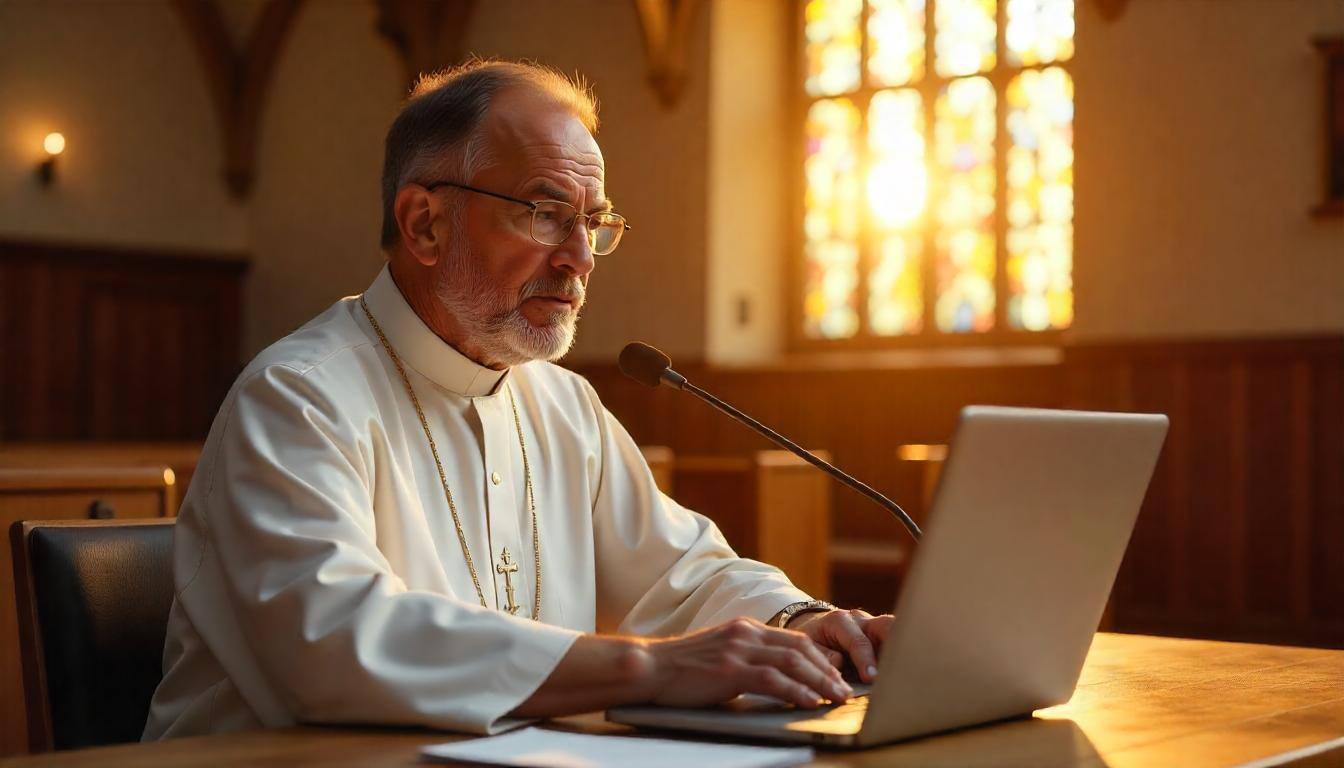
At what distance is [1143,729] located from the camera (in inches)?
58.7

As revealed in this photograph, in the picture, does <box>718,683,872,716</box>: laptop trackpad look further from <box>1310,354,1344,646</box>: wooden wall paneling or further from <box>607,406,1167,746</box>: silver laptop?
<box>1310,354,1344,646</box>: wooden wall paneling

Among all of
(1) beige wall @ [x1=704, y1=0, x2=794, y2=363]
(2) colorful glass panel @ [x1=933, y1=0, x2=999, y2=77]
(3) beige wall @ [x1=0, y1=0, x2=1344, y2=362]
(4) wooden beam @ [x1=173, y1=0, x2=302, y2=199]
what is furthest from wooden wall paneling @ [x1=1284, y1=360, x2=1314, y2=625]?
(4) wooden beam @ [x1=173, y1=0, x2=302, y2=199]

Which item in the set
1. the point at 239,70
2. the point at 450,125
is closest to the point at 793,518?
the point at 450,125

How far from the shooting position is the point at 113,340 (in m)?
9.96

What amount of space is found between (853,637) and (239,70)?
373 inches

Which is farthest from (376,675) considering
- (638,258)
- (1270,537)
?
(638,258)

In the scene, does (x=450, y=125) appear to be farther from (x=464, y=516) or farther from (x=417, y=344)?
(x=464, y=516)

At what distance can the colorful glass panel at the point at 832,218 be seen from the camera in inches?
331

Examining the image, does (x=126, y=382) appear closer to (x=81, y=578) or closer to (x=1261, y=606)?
(x=1261, y=606)

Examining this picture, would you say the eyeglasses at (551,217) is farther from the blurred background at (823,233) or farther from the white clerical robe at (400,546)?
the blurred background at (823,233)

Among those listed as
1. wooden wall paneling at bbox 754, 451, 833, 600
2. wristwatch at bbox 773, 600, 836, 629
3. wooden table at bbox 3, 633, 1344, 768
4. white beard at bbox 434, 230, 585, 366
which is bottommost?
wooden wall paneling at bbox 754, 451, 833, 600

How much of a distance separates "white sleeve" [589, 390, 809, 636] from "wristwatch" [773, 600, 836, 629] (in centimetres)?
8

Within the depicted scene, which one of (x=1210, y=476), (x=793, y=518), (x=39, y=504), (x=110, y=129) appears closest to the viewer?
(x=39, y=504)

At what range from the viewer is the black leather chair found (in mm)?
1824
